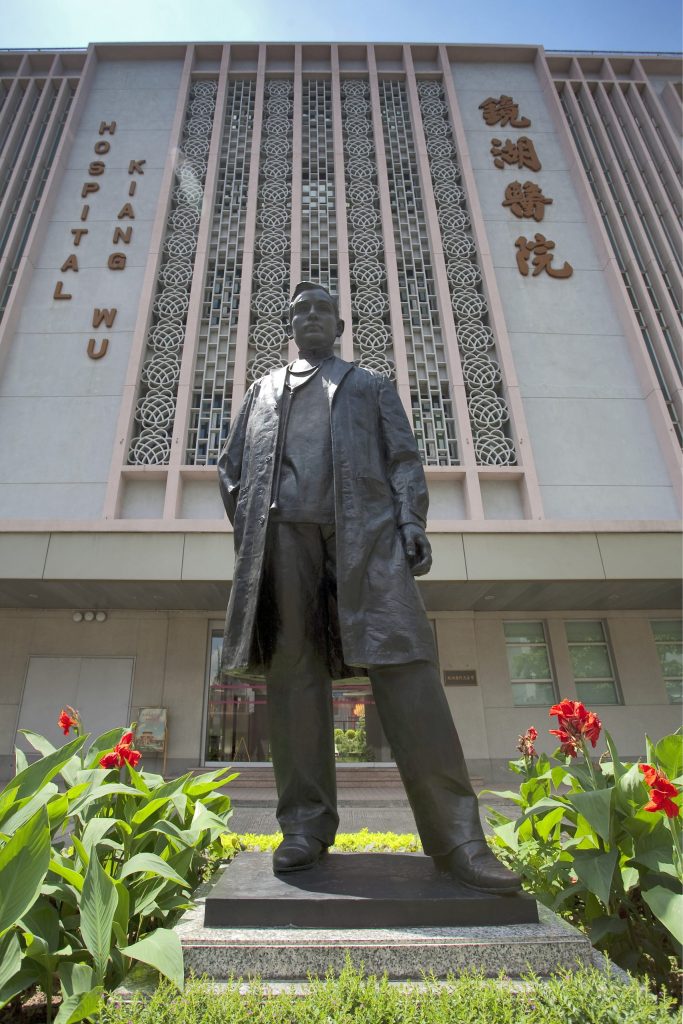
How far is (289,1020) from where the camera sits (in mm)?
1573

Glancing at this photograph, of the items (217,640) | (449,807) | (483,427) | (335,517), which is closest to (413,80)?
(483,427)

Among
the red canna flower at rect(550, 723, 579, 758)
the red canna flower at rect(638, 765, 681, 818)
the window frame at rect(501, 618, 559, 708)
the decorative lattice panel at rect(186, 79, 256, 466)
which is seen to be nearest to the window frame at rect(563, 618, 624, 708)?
the window frame at rect(501, 618, 559, 708)

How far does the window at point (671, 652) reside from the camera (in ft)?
40.8

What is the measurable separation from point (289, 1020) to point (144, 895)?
3.93 ft

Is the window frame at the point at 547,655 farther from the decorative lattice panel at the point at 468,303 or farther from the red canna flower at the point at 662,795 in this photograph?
the red canna flower at the point at 662,795

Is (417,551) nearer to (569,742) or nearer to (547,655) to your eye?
(569,742)

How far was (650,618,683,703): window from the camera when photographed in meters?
12.4

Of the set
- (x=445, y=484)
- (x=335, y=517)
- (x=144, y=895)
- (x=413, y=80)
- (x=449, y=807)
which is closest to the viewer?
(x=449, y=807)

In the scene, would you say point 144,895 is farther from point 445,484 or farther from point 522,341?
point 522,341

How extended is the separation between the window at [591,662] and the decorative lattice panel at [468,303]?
4032mm

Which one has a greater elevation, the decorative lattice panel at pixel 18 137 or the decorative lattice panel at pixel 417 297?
the decorative lattice panel at pixel 18 137

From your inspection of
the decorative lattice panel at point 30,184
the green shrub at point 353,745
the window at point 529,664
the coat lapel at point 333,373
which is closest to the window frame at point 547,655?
the window at point 529,664

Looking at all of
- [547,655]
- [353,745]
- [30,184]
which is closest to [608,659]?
[547,655]

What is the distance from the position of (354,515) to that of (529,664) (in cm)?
1094
